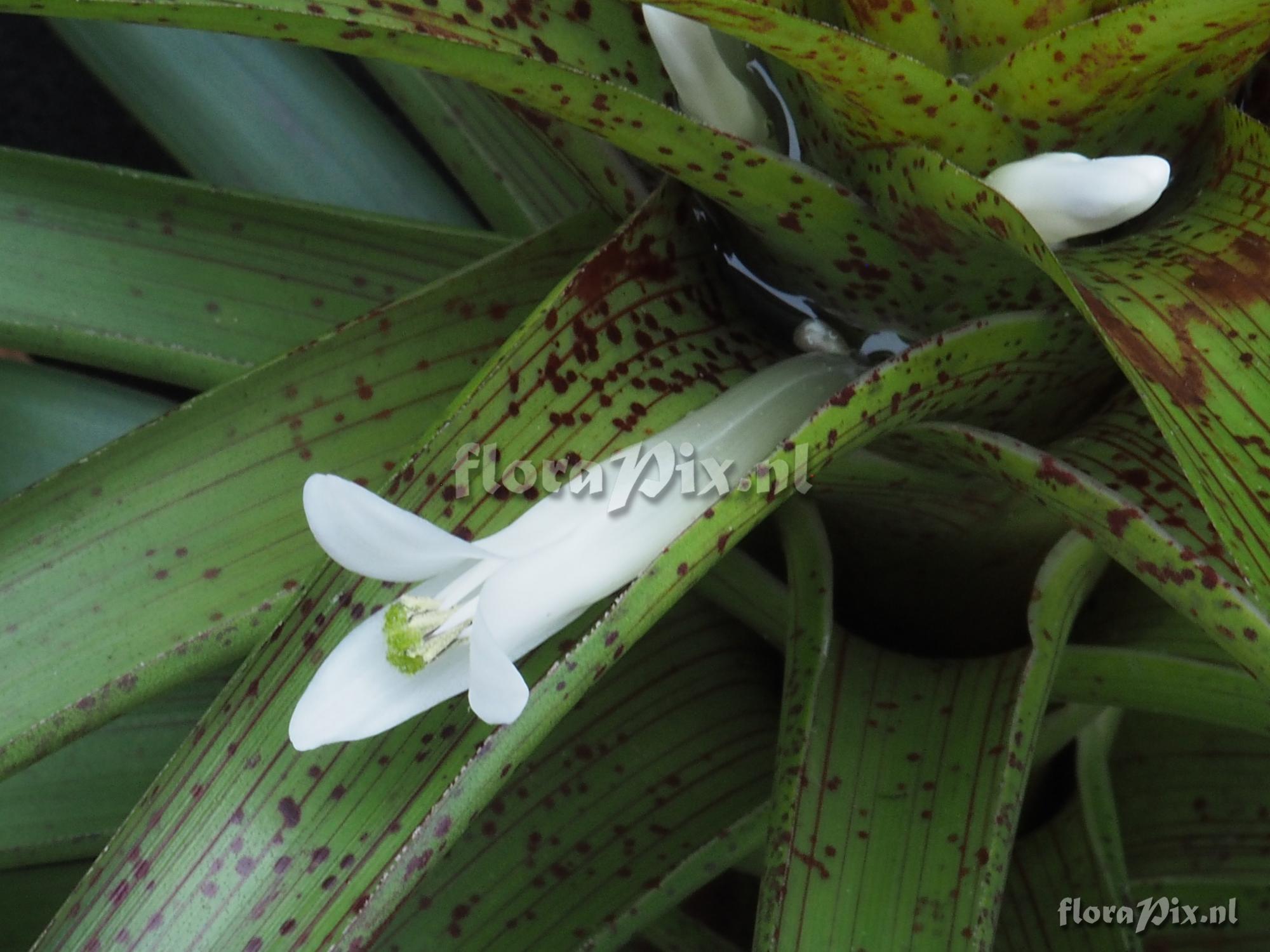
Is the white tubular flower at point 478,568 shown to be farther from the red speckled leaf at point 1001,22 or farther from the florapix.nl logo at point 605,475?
the red speckled leaf at point 1001,22

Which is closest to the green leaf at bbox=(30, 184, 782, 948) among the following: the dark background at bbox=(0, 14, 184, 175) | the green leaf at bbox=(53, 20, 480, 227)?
the green leaf at bbox=(53, 20, 480, 227)

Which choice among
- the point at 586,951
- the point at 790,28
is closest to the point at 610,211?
the point at 790,28

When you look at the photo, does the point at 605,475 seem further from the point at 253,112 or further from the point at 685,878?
the point at 253,112

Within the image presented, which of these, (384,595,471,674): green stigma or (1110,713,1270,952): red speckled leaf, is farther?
(1110,713,1270,952): red speckled leaf

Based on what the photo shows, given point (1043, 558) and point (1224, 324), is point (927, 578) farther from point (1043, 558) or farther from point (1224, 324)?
point (1224, 324)

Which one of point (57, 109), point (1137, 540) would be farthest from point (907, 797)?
point (57, 109)

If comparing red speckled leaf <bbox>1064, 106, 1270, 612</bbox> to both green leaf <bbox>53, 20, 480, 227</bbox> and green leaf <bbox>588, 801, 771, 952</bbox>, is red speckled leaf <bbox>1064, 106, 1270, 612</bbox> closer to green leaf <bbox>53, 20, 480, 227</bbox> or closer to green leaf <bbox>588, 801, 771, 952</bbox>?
green leaf <bbox>588, 801, 771, 952</bbox>
